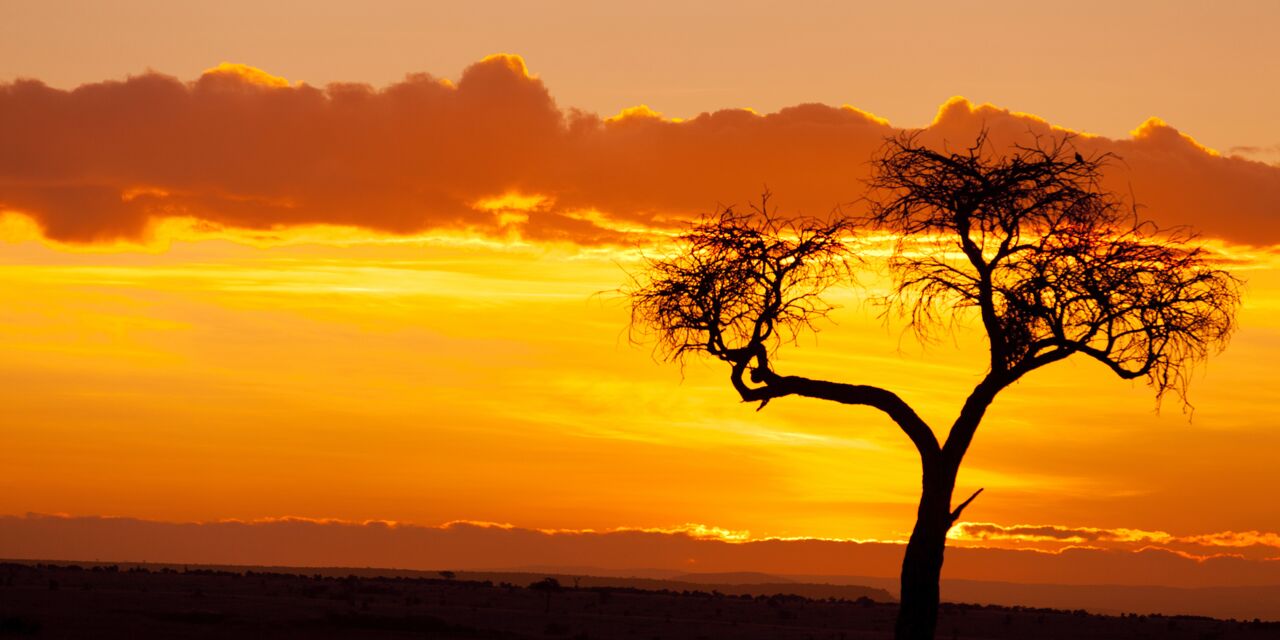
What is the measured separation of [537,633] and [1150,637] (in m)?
25.5

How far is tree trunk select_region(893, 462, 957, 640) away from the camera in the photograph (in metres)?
30.1

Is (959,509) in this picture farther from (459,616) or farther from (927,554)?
(459,616)

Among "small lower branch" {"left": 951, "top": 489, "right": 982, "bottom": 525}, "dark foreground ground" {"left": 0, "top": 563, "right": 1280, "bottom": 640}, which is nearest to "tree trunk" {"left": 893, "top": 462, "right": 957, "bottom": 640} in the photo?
"small lower branch" {"left": 951, "top": 489, "right": 982, "bottom": 525}

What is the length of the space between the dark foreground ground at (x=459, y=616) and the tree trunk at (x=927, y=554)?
19.3 metres

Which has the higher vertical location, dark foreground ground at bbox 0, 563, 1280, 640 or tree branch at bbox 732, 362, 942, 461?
tree branch at bbox 732, 362, 942, 461

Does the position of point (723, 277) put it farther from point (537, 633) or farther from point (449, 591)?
point (449, 591)

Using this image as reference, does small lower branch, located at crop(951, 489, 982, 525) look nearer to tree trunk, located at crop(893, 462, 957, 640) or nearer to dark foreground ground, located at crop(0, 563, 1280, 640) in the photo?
tree trunk, located at crop(893, 462, 957, 640)

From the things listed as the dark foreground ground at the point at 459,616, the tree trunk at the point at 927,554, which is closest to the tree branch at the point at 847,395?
the tree trunk at the point at 927,554

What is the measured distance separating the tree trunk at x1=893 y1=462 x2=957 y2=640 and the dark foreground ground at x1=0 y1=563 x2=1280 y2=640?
1935 cm

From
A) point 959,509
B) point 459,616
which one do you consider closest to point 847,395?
point 959,509

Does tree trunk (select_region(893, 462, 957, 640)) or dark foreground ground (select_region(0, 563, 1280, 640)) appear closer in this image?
tree trunk (select_region(893, 462, 957, 640))

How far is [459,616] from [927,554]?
1240 inches

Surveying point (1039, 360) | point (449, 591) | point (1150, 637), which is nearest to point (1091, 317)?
point (1039, 360)

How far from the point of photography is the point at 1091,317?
3027cm
